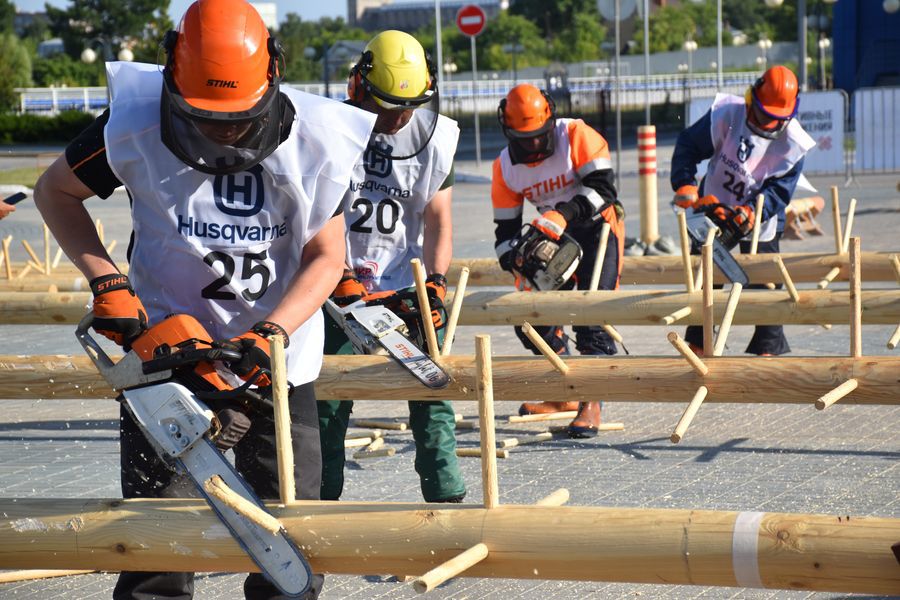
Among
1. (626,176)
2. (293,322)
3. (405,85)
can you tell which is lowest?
(626,176)

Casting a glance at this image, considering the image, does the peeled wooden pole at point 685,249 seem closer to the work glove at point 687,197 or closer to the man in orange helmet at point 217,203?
the work glove at point 687,197

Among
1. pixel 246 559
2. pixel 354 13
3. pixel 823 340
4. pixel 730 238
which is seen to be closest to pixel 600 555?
pixel 246 559

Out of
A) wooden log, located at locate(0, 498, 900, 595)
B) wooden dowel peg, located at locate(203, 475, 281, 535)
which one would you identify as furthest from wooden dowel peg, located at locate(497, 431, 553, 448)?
wooden dowel peg, located at locate(203, 475, 281, 535)

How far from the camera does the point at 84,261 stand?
3.33 metres

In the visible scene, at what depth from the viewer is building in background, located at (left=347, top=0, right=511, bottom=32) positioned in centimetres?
15200

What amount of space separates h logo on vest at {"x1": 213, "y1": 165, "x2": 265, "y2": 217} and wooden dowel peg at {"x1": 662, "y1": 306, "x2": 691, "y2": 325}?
2.87 metres

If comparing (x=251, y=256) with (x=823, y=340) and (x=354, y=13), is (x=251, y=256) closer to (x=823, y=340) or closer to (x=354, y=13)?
(x=823, y=340)

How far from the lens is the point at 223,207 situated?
3229mm

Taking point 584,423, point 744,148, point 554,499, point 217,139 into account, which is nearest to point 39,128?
point 744,148

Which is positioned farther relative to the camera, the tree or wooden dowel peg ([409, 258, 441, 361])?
the tree

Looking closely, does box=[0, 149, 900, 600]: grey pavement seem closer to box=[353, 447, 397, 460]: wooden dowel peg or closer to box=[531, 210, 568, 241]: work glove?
box=[353, 447, 397, 460]: wooden dowel peg

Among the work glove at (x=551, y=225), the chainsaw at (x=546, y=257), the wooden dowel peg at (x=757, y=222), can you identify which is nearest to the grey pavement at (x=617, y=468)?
the chainsaw at (x=546, y=257)

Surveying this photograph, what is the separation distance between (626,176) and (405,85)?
18.8 metres

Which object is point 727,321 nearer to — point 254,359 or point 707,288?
point 707,288
